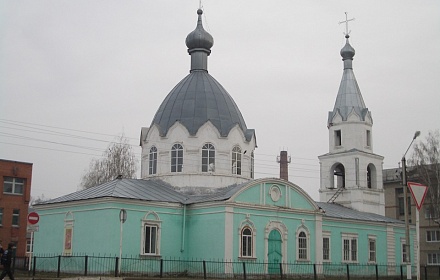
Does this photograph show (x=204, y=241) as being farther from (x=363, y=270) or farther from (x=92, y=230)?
(x=363, y=270)

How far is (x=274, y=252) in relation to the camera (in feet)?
98.4

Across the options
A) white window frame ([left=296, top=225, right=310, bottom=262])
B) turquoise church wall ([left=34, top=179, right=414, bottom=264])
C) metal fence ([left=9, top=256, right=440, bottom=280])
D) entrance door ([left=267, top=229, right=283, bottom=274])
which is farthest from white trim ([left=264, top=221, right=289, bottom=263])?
white window frame ([left=296, top=225, right=310, bottom=262])

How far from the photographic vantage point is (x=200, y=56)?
118ft

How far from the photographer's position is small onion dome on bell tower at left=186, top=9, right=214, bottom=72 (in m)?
35.8

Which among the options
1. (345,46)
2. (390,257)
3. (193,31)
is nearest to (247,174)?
(193,31)

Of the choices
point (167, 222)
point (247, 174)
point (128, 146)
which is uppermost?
point (128, 146)

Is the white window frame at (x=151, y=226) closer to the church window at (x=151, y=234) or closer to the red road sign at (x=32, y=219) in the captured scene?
the church window at (x=151, y=234)

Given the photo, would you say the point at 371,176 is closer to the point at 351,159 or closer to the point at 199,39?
the point at 351,159

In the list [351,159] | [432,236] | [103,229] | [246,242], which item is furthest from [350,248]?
[432,236]

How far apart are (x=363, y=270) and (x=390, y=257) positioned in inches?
131

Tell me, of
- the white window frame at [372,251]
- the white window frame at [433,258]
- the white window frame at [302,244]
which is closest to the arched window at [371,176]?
the white window frame at [372,251]

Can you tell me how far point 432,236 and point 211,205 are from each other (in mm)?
36942

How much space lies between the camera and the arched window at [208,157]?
3244cm

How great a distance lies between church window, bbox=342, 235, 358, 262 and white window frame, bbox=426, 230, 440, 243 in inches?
966
